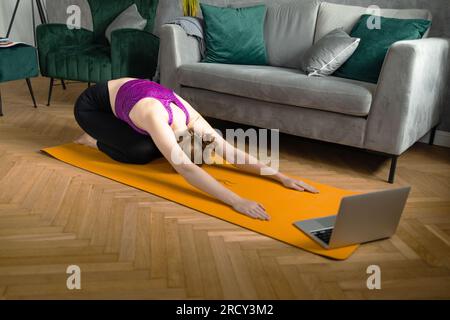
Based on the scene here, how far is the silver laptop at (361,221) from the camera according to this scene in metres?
1.70

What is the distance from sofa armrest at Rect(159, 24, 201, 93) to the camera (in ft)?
10.6

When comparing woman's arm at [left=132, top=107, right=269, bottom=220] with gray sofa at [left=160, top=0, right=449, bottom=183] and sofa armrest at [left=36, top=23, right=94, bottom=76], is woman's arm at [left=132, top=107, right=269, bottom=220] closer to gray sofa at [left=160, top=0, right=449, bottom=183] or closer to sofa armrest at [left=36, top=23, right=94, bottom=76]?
gray sofa at [left=160, top=0, right=449, bottom=183]

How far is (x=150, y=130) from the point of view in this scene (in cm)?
228

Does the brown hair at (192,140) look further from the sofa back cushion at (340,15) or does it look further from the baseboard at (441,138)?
the baseboard at (441,138)

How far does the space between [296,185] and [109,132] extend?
3.70 ft

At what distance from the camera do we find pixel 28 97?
4.23 m

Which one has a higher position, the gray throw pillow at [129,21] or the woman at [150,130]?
the gray throw pillow at [129,21]

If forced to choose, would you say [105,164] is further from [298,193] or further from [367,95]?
[367,95]

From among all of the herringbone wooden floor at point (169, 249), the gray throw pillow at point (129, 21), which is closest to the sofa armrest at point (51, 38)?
the gray throw pillow at point (129, 21)

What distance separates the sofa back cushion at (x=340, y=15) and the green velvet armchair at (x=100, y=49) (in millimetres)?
1422

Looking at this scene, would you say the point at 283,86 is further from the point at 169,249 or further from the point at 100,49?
the point at 100,49

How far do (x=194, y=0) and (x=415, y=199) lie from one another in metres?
2.55

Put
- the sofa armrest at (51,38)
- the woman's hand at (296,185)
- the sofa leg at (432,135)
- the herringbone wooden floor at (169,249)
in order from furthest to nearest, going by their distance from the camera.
A: the sofa armrest at (51,38)
the sofa leg at (432,135)
the woman's hand at (296,185)
the herringbone wooden floor at (169,249)
